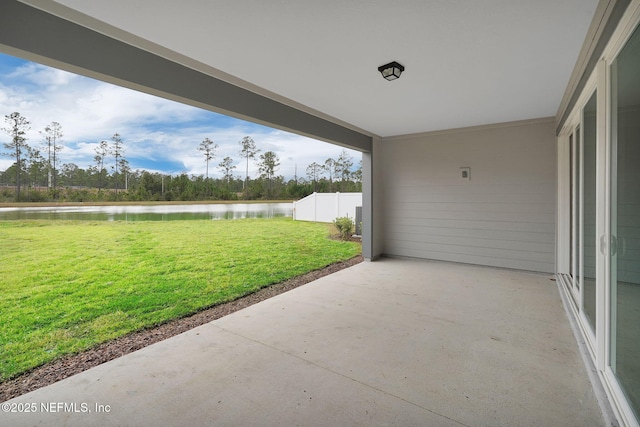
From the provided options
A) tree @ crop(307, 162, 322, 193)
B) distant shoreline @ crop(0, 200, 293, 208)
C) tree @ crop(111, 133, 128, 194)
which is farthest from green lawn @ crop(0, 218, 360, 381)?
tree @ crop(307, 162, 322, 193)

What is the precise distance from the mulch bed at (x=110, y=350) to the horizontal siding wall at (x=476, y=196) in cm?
314

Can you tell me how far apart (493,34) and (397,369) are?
103 inches

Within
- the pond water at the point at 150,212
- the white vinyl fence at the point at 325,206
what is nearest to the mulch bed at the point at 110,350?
the pond water at the point at 150,212

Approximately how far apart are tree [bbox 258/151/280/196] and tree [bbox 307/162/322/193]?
1.76 metres

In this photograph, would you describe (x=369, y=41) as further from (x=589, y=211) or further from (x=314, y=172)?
(x=314, y=172)

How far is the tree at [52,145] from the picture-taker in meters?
3.68

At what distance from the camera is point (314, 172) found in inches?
384

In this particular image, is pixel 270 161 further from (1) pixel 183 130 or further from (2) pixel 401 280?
(2) pixel 401 280

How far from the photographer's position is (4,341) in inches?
102

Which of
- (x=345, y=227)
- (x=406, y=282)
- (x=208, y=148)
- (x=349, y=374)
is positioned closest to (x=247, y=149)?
(x=208, y=148)

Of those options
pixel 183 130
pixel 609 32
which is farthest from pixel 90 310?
pixel 609 32

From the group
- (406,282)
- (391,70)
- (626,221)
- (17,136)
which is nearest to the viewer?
(626,221)

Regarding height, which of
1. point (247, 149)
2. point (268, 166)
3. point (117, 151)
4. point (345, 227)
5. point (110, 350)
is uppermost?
point (247, 149)

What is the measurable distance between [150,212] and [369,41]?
5039 millimetres
